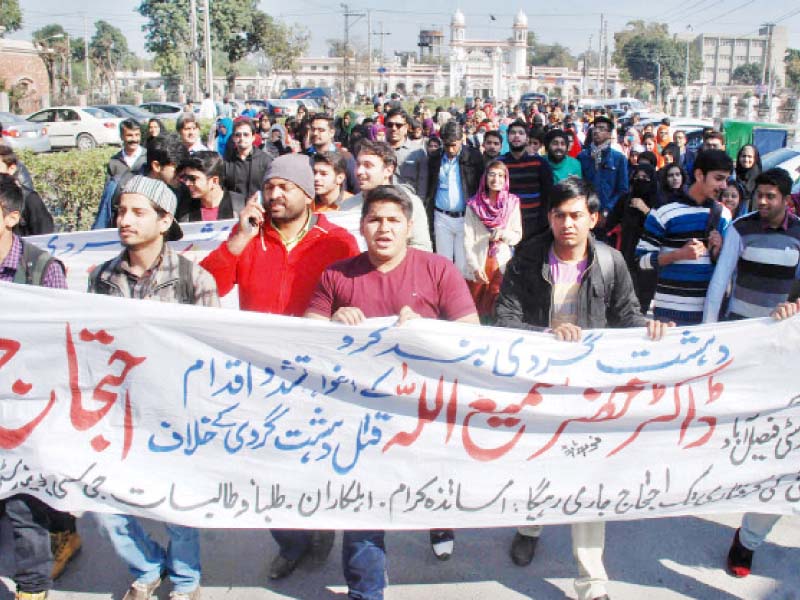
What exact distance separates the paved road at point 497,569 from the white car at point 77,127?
23944 millimetres

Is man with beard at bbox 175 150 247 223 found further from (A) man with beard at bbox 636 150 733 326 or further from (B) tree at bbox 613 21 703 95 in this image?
(B) tree at bbox 613 21 703 95

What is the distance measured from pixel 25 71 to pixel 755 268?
161 feet

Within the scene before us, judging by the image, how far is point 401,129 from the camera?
7477 mm

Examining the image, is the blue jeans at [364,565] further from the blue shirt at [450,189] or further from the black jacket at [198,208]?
the blue shirt at [450,189]

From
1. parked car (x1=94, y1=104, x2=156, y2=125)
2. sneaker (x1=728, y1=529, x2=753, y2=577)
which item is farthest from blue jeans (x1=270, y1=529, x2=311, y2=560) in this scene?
Result: parked car (x1=94, y1=104, x2=156, y2=125)

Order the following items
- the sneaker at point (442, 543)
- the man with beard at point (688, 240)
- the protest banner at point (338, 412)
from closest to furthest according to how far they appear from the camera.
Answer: the protest banner at point (338, 412) < the sneaker at point (442, 543) < the man with beard at point (688, 240)

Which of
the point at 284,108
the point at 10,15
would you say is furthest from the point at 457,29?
the point at 284,108

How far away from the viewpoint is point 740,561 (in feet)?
11.2

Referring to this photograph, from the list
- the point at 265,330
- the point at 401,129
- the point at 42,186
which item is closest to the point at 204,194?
the point at 265,330

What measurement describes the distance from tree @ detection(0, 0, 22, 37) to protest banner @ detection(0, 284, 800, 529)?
64.2 meters

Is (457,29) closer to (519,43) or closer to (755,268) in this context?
(519,43)

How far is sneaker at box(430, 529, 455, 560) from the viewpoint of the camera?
3.53 m

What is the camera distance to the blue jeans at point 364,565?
3.05 metres

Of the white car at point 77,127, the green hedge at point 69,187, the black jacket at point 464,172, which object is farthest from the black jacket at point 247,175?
the white car at point 77,127
